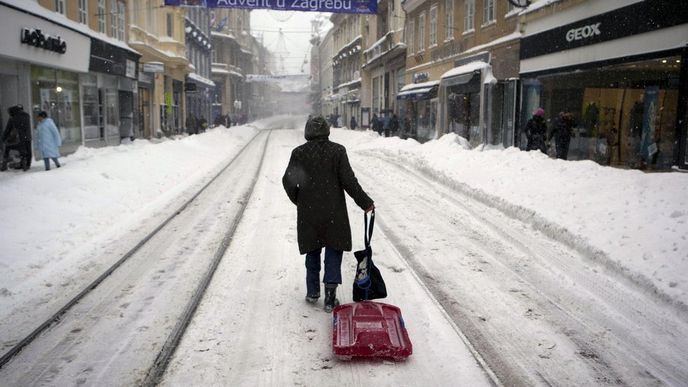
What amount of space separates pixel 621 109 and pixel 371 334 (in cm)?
1147

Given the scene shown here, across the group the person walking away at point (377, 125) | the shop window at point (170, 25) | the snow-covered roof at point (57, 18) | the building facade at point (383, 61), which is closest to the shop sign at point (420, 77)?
the building facade at point (383, 61)

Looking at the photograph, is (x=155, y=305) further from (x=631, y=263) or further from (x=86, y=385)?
(x=631, y=263)

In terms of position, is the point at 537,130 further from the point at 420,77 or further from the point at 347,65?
the point at 347,65

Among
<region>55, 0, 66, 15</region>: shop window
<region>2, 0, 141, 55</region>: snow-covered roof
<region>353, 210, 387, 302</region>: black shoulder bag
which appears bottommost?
<region>353, 210, 387, 302</region>: black shoulder bag

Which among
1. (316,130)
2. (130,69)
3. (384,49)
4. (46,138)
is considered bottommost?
(46,138)

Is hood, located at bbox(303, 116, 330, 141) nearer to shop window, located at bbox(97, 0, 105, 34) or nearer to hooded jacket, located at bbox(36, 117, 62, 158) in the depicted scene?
hooded jacket, located at bbox(36, 117, 62, 158)

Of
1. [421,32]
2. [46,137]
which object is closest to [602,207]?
[46,137]

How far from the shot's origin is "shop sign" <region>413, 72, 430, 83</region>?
2747 cm

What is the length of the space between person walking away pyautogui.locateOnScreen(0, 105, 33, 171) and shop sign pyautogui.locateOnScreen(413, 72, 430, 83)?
18980 millimetres

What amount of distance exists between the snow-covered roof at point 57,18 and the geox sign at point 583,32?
1477cm

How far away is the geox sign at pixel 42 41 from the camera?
48.4 ft

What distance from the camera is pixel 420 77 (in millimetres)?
28375

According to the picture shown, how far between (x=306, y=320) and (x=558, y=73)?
12958 millimetres

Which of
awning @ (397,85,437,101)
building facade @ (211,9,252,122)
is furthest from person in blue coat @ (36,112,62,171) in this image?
building facade @ (211,9,252,122)
